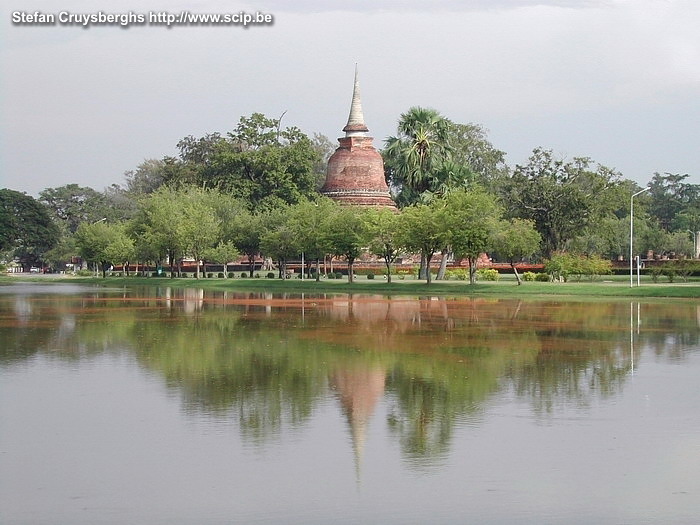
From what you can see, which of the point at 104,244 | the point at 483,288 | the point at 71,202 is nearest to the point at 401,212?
the point at 483,288

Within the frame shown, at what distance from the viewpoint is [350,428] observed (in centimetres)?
1381

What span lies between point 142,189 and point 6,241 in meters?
25.7

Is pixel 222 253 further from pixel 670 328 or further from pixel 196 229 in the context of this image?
pixel 670 328

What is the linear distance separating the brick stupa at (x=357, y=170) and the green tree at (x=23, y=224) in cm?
4512

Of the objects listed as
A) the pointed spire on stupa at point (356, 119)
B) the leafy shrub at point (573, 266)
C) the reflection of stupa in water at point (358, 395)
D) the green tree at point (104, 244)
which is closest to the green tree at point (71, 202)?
the green tree at point (104, 244)

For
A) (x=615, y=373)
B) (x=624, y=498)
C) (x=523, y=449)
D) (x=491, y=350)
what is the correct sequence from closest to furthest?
(x=624, y=498)
(x=523, y=449)
(x=615, y=373)
(x=491, y=350)

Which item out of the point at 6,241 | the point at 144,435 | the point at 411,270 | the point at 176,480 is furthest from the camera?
the point at 6,241

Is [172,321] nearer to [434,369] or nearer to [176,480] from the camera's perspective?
[434,369]

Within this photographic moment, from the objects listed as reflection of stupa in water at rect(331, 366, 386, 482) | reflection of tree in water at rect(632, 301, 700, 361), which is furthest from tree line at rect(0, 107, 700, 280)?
reflection of stupa in water at rect(331, 366, 386, 482)

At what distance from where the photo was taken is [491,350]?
23.1m

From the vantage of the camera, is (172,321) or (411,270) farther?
(411,270)

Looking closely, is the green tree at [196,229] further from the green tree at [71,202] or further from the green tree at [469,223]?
the green tree at [71,202]

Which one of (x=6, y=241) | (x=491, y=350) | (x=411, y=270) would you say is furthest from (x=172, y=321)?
(x=6, y=241)

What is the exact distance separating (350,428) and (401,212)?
62270mm
